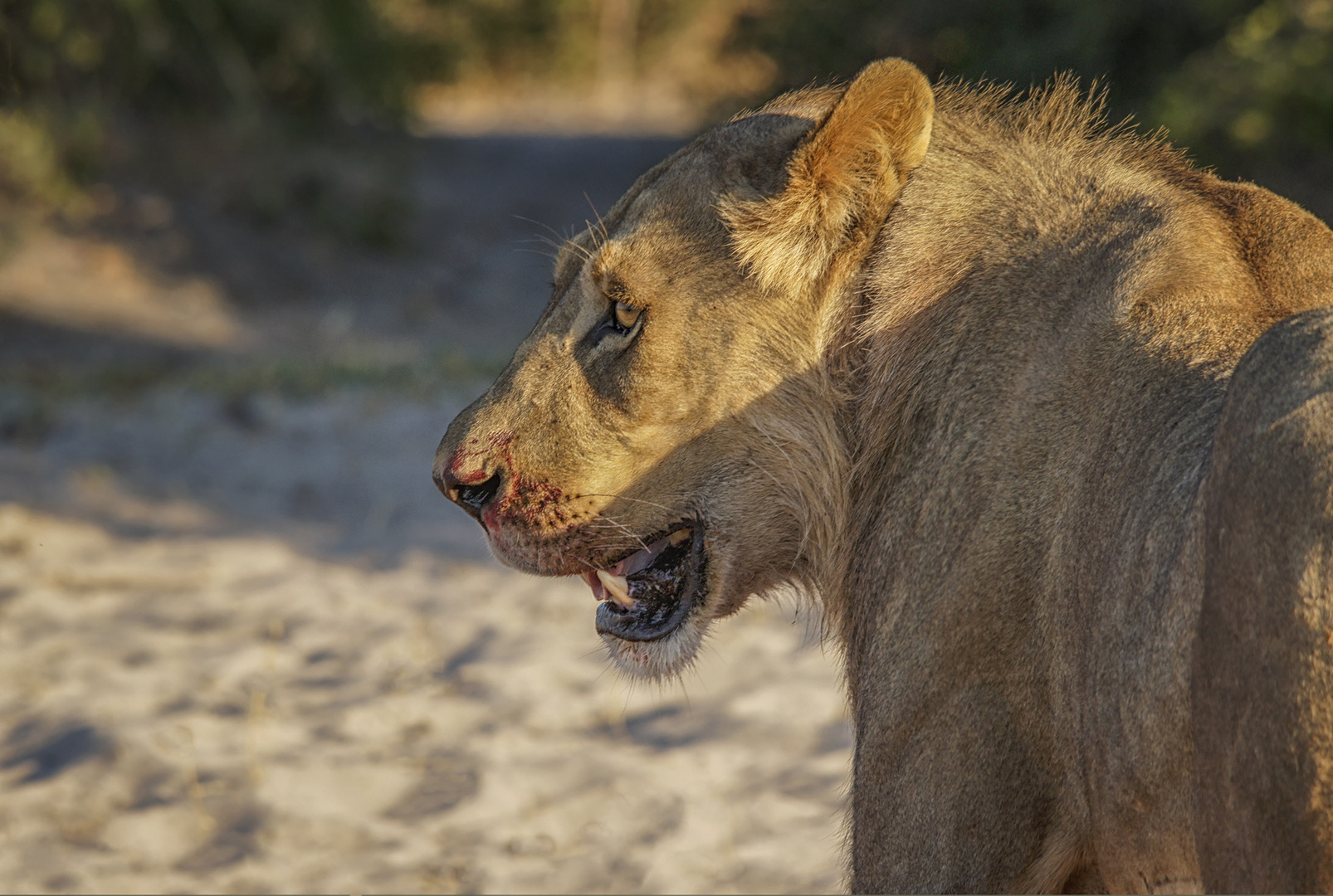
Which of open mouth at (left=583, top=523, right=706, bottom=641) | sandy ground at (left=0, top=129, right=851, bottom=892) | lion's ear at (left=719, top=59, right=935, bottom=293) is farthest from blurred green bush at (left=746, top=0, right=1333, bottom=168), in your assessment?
open mouth at (left=583, top=523, right=706, bottom=641)

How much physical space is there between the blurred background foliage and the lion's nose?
247 inches

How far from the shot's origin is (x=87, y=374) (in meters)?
Result: 8.02

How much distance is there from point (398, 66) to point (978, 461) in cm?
1539

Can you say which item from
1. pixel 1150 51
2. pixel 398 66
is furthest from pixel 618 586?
pixel 398 66

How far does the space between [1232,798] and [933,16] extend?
10.4m

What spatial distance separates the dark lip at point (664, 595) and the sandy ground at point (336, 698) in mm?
724

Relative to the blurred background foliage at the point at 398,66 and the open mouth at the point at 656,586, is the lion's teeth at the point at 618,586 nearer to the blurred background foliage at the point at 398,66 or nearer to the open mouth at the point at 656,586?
the open mouth at the point at 656,586

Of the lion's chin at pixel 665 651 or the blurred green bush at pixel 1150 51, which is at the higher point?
the blurred green bush at pixel 1150 51

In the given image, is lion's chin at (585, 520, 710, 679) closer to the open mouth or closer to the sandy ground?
the open mouth

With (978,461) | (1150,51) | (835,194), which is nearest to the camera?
(978,461)

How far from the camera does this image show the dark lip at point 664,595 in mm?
2781

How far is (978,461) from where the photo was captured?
7.75ft

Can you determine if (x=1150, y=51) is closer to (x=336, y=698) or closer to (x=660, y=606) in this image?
(x=336, y=698)

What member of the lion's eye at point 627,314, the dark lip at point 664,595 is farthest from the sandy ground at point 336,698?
the lion's eye at point 627,314
